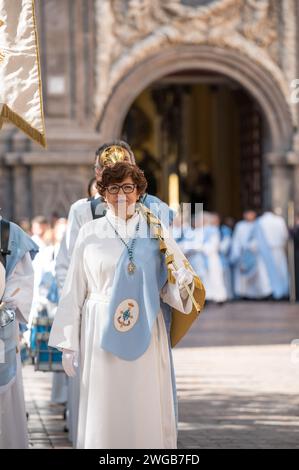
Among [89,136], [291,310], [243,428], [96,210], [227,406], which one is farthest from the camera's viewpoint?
[89,136]

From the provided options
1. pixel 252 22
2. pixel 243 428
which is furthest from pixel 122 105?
pixel 243 428

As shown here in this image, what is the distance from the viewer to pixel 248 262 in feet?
80.5

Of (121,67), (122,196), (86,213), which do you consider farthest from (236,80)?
(122,196)

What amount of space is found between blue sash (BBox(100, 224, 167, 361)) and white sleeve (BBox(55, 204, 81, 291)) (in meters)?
1.92

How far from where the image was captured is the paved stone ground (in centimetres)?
957

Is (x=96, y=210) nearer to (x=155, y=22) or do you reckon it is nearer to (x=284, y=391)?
(x=284, y=391)

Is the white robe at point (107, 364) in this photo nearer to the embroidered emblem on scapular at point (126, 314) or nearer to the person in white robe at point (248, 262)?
the embroidered emblem on scapular at point (126, 314)

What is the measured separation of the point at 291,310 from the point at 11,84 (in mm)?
14212

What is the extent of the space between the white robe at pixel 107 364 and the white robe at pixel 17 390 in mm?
599

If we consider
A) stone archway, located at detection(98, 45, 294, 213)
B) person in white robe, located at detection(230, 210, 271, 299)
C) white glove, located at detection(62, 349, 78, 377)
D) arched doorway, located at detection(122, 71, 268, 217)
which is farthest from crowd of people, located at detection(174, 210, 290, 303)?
white glove, located at detection(62, 349, 78, 377)

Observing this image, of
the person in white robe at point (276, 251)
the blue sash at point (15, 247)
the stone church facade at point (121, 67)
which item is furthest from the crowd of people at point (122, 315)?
the person in white robe at point (276, 251)

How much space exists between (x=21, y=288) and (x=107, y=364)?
37.6 inches

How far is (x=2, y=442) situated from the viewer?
8.05 metres

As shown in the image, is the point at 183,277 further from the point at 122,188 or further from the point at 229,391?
the point at 229,391
